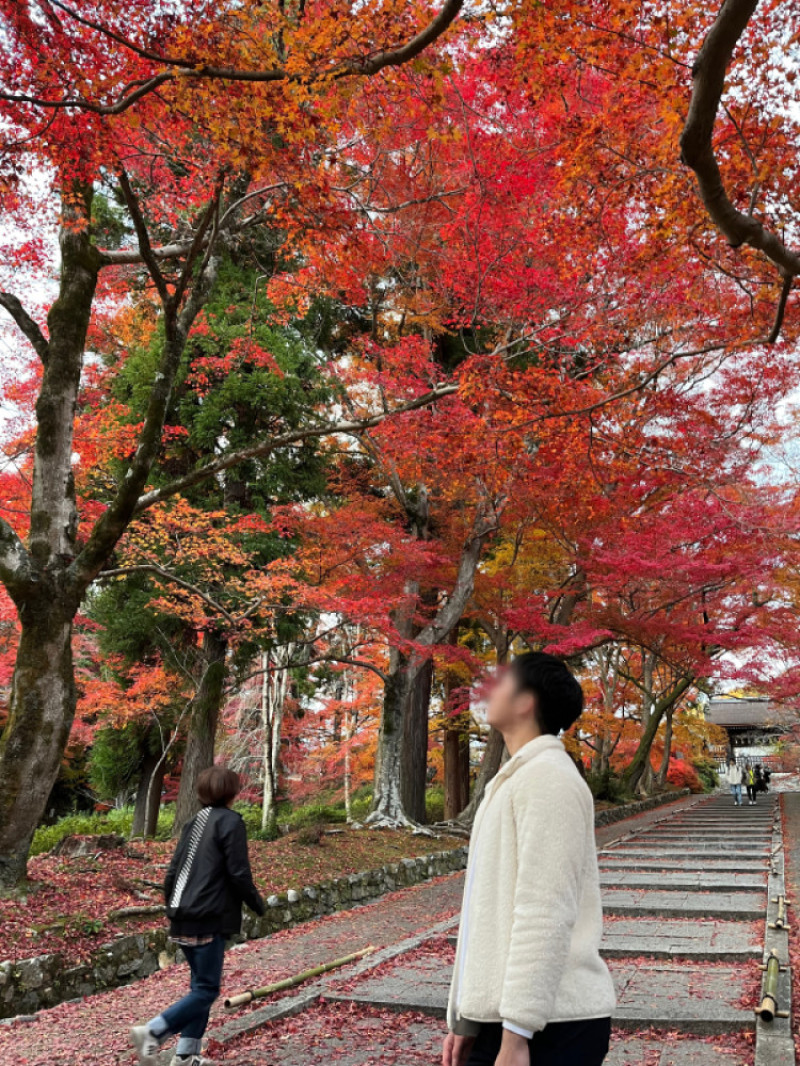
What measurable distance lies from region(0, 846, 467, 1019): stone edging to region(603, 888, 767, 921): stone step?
331 cm

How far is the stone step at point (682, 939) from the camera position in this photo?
548 cm

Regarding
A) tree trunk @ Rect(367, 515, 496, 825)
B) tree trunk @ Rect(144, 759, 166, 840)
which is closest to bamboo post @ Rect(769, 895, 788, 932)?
tree trunk @ Rect(367, 515, 496, 825)

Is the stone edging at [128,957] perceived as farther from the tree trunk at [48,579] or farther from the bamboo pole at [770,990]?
the bamboo pole at [770,990]

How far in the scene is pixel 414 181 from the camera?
→ 1185 centimetres

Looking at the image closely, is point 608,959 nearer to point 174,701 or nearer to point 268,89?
point 268,89

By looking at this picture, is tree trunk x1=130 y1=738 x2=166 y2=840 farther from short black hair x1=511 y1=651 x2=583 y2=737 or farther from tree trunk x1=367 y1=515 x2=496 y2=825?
short black hair x1=511 y1=651 x2=583 y2=737

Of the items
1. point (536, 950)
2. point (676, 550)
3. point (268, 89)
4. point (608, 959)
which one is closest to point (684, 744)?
point (676, 550)

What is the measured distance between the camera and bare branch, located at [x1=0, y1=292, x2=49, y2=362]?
7.59 metres

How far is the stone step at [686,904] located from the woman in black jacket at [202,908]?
4634 millimetres

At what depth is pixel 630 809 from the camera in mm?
21875

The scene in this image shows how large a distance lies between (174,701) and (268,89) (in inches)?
502

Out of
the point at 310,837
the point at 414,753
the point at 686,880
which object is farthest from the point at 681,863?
the point at 414,753

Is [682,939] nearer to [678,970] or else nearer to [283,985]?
[678,970]

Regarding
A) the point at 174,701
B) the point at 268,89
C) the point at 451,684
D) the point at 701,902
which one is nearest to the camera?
the point at 268,89
